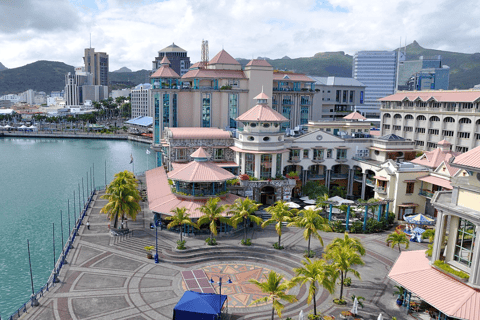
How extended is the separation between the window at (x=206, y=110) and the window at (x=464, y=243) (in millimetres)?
51222

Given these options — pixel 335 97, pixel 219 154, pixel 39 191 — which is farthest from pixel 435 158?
pixel 335 97

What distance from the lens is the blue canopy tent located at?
26281 mm

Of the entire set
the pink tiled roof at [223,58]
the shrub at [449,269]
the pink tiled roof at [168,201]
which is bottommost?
the pink tiled roof at [168,201]

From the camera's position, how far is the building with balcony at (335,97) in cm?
11494

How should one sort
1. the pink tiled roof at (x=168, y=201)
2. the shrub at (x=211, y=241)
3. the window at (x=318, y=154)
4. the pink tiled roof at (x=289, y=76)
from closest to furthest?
the shrub at (x=211, y=241), the pink tiled roof at (x=168, y=201), the window at (x=318, y=154), the pink tiled roof at (x=289, y=76)

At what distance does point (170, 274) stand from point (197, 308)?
9.21 m

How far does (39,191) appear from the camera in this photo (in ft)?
226

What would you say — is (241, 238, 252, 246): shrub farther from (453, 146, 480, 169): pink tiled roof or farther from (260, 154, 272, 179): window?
(453, 146, 480, 169): pink tiled roof

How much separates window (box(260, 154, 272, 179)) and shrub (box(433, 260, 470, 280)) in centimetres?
3107

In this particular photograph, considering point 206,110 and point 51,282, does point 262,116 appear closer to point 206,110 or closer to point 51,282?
point 206,110

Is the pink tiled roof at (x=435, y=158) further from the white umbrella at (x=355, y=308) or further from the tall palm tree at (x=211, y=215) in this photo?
the white umbrella at (x=355, y=308)

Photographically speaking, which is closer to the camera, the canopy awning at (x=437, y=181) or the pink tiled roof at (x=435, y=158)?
the canopy awning at (x=437, y=181)

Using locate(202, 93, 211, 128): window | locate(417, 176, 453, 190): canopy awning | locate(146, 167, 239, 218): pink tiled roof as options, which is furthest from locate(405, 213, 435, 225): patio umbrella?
locate(202, 93, 211, 128): window

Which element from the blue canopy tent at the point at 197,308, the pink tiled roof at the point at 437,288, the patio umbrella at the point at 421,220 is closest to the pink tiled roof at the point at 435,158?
the patio umbrella at the point at 421,220
